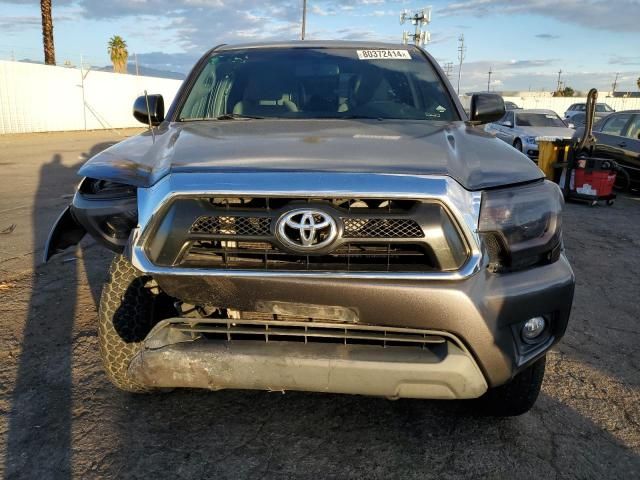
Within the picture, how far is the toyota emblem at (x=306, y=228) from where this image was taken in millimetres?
1990

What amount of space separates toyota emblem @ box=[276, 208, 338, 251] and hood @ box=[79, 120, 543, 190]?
0.63ft

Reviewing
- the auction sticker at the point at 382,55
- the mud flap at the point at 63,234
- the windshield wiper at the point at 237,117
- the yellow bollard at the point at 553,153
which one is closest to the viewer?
the mud flap at the point at 63,234

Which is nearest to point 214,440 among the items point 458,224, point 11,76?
point 458,224

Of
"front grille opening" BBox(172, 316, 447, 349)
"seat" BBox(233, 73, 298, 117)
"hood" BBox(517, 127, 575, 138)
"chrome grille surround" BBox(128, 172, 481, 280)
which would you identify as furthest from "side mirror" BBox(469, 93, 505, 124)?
"hood" BBox(517, 127, 575, 138)

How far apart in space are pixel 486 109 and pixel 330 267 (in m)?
2.15

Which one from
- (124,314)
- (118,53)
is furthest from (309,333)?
(118,53)

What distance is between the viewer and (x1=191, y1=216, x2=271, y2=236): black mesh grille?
2057 mm

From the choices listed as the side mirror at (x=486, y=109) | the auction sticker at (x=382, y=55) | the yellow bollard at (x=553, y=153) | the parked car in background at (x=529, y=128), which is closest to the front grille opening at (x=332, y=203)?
the side mirror at (x=486, y=109)

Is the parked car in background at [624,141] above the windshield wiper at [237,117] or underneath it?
underneath

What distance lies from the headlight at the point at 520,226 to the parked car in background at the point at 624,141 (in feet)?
29.3

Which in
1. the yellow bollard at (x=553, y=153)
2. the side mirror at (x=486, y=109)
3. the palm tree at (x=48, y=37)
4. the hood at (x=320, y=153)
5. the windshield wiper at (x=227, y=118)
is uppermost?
the palm tree at (x=48, y=37)

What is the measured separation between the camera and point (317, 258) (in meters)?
2.08

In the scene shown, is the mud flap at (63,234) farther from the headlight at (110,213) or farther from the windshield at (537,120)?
the windshield at (537,120)

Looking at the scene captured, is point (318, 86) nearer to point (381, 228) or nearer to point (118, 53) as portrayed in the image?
point (381, 228)
